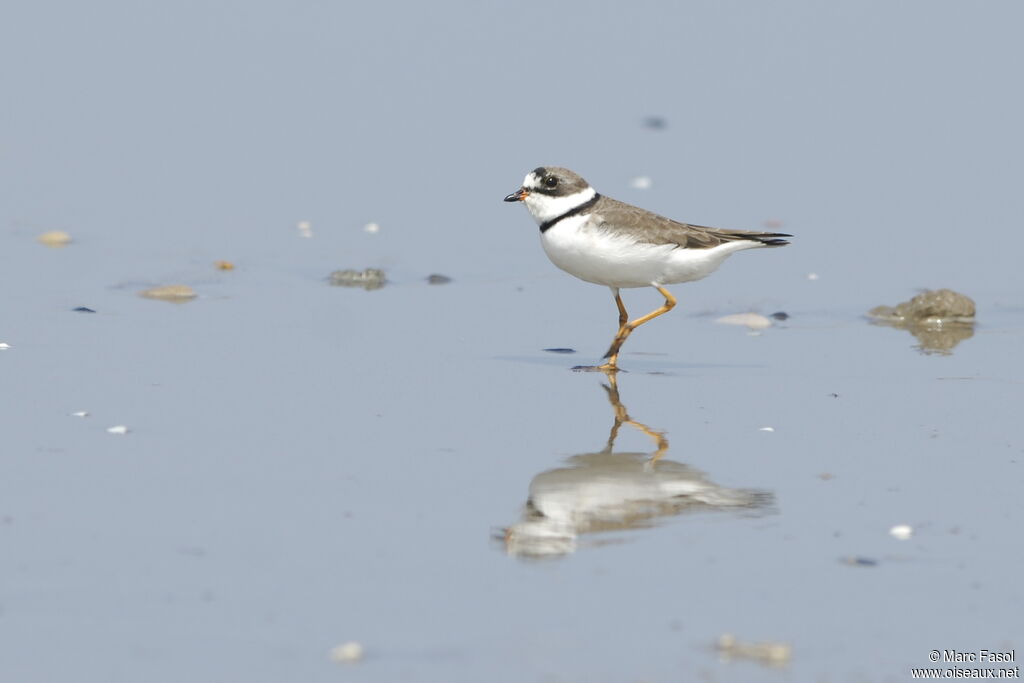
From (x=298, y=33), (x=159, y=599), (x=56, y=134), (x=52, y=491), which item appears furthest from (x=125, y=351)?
(x=298, y=33)

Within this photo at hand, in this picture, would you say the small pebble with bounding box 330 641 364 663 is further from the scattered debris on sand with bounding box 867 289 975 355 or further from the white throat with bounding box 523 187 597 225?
the scattered debris on sand with bounding box 867 289 975 355

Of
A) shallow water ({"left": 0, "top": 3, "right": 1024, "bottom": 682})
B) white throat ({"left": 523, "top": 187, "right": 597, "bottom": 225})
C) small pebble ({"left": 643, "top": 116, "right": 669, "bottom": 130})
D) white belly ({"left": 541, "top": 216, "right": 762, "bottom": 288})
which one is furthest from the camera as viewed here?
small pebble ({"left": 643, "top": 116, "right": 669, "bottom": 130})

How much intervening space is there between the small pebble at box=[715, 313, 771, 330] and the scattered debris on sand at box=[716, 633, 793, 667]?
486 cm

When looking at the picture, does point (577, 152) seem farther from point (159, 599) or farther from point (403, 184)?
point (159, 599)

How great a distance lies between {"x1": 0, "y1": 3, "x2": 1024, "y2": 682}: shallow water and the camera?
4605 millimetres

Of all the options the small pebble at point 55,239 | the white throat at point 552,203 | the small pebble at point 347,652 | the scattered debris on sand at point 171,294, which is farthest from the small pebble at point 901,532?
→ the small pebble at point 55,239

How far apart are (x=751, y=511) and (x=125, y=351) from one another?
3.74 meters

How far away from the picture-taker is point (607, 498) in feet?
19.1

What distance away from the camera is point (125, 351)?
25.7 ft

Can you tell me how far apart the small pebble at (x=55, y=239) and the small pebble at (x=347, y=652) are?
6.67 metres

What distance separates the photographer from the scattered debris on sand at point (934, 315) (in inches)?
358

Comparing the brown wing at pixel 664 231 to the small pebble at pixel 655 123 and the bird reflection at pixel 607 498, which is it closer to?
Answer: the bird reflection at pixel 607 498

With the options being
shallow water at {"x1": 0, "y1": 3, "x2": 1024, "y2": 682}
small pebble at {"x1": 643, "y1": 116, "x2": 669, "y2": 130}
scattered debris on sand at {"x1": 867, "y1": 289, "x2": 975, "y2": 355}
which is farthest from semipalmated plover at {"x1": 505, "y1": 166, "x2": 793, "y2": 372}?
small pebble at {"x1": 643, "y1": 116, "x2": 669, "y2": 130}

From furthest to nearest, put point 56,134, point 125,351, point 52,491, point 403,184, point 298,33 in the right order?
point 298,33, point 56,134, point 403,184, point 125,351, point 52,491
